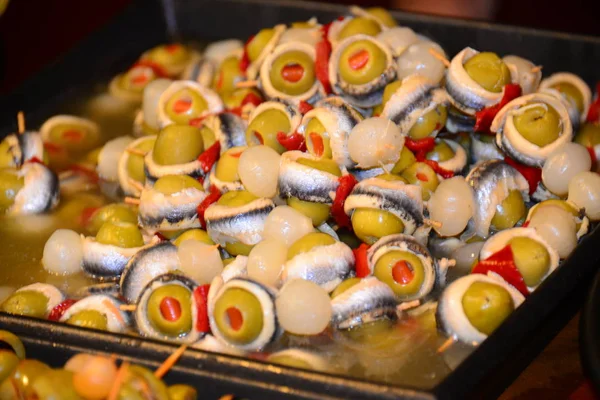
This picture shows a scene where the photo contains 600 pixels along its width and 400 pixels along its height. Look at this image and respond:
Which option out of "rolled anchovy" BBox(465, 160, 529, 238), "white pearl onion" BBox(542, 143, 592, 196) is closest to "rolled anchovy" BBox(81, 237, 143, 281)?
"rolled anchovy" BBox(465, 160, 529, 238)

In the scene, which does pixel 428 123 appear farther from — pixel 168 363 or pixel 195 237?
pixel 168 363

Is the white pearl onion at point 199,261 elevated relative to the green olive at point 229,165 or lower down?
lower down

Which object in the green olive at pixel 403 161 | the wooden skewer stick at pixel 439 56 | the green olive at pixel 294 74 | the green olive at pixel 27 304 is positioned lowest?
the green olive at pixel 27 304

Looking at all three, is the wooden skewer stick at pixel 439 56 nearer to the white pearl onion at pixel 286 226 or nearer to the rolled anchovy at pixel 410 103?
the rolled anchovy at pixel 410 103

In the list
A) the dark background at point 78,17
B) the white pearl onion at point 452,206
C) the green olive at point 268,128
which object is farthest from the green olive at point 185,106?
the dark background at point 78,17

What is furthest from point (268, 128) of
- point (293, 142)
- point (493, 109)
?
point (493, 109)

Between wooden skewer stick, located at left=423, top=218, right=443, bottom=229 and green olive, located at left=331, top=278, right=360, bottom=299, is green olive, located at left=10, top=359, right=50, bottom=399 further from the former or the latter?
wooden skewer stick, located at left=423, top=218, right=443, bottom=229

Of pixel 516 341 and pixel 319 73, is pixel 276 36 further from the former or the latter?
pixel 516 341
